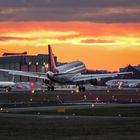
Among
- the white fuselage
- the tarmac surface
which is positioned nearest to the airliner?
the white fuselage

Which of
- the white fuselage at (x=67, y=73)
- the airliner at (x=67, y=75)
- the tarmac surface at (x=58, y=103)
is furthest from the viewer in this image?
the airliner at (x=67, y=75)

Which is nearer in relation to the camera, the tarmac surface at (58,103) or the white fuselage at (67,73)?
the tarmac surface at (58,103)

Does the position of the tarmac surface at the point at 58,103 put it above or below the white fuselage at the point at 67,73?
below

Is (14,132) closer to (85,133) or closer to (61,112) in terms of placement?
(85,133)

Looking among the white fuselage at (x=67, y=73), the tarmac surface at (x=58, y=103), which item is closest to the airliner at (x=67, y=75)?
the white fuselage at (x=67, y=73)

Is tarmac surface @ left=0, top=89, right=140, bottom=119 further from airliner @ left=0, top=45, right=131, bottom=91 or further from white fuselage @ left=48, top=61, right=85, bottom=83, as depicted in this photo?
airliner @ left=0, top=45, right=131, bottom=91

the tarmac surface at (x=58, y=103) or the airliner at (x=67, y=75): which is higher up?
the airliner at (x=67, y=75)

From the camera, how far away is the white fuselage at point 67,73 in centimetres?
15325

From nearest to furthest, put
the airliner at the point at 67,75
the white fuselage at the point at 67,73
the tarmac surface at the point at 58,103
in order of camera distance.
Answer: the tarmac surface at the point at 58,103 → the white fuselage at the point at 67,73 → the airliner at the point at 67,75

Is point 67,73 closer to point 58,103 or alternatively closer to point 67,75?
point 67,75

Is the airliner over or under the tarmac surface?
over

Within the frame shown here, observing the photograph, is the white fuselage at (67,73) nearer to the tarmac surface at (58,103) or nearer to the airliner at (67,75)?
the airliner at (67,75)

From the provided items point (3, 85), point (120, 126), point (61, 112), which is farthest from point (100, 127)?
point (3, 85)

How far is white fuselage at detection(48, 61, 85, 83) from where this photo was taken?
503 ft
